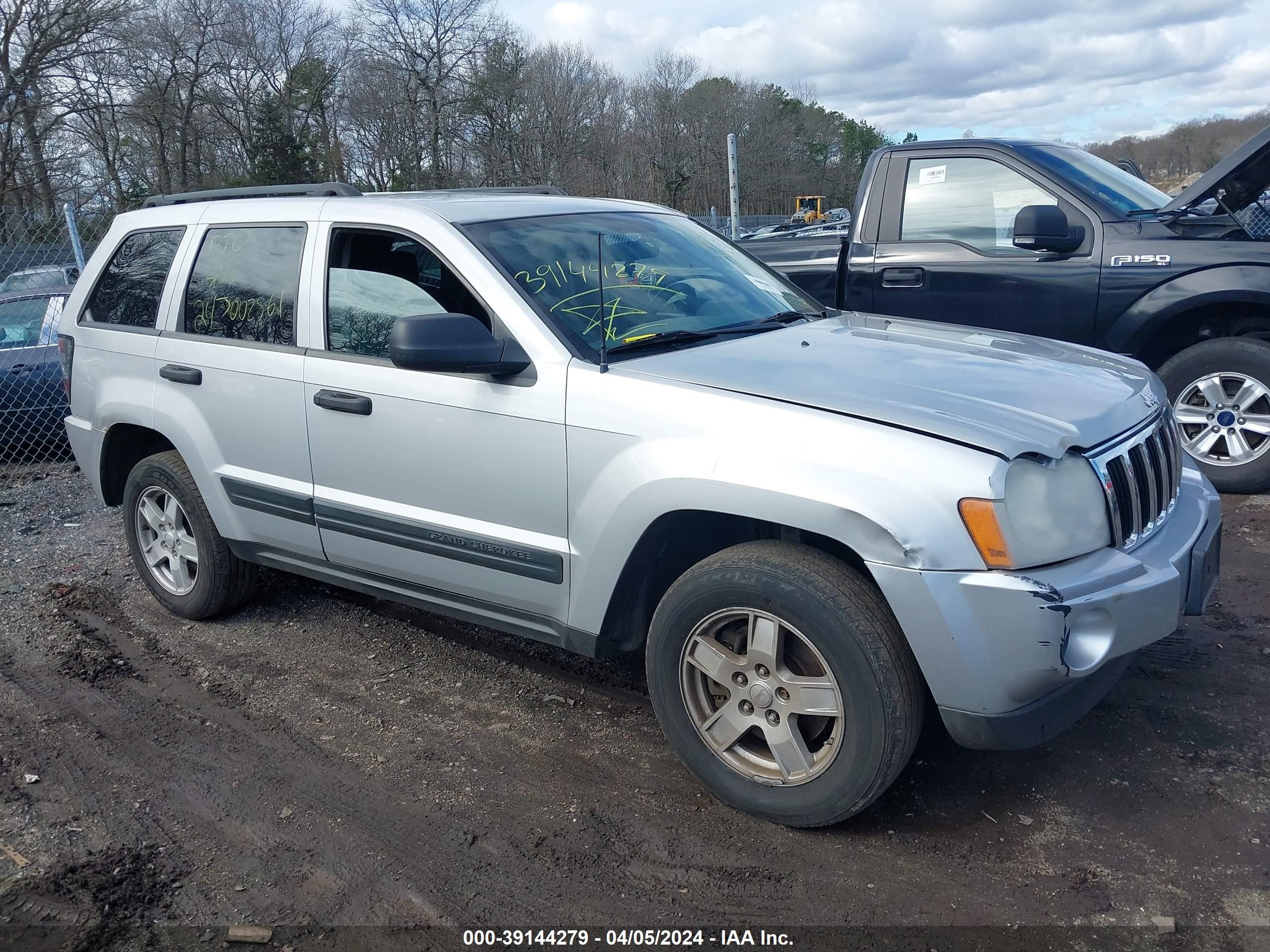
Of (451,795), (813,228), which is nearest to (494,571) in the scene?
(451,795)

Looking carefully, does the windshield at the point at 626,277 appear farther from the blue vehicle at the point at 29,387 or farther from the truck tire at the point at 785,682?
the blue vehicle at the point at 29,387

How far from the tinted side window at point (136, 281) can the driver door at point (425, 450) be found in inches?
43.7

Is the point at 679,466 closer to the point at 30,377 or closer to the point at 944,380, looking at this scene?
the point at 944,380

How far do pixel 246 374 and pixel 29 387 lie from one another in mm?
5357

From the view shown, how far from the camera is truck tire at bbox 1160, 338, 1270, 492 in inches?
222

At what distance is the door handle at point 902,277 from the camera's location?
6.17 m

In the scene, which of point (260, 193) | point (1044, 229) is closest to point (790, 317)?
point (1044, 229)

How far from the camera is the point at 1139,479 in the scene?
2.96 m

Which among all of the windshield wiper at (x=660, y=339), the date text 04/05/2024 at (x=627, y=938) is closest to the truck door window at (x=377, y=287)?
the windshield wiper at (x=660, y=339)

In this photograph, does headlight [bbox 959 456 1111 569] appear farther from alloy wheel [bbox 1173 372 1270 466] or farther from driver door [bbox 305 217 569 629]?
alloy wheel [bbox 1173 372 1270 466]

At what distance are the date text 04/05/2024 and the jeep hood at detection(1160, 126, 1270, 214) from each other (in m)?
5.04

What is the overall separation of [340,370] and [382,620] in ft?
4.96

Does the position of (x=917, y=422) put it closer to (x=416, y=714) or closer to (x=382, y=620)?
(x=416, y=714)

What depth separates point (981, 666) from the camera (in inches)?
101
